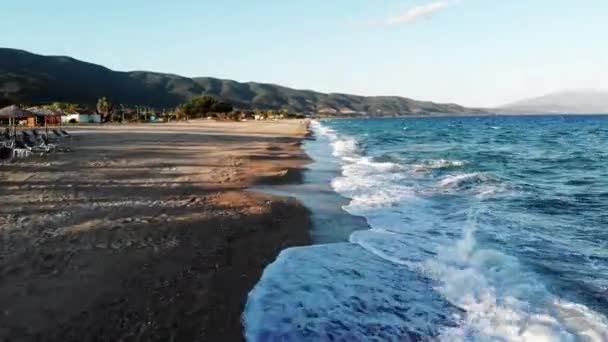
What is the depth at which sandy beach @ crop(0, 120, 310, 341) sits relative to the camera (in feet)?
18.2

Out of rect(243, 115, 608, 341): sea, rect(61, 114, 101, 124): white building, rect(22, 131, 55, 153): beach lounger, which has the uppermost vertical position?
rect(243, 115, 608, 341): sea

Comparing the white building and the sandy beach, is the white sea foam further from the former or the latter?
the white building

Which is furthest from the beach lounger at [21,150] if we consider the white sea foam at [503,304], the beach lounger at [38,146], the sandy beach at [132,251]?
the white sea foam at [503,304]

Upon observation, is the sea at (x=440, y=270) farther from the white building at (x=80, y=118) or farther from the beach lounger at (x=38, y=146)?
the white building at (x=80, y=118)

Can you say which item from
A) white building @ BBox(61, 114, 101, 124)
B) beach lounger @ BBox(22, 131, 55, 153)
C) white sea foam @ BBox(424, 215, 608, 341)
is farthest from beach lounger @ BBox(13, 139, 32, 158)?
white building @ BBox(61, 114, 101, 124)

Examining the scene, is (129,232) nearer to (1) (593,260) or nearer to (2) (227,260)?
(2) (227,260)

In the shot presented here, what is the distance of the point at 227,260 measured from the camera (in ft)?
26.4

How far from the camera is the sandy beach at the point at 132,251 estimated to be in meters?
5.54

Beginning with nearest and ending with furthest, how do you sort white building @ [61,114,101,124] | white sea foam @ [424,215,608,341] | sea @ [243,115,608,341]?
white sea foam @ [424,215,608,341] < sea @ [243,115,608,341] < white building @ [61,114,101,124]

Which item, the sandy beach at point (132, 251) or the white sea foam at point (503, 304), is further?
the white sea foam at point (503, 304)

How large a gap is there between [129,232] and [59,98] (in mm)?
149582

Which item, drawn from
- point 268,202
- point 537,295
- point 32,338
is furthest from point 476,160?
point 32,338

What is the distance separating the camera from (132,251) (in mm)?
8047

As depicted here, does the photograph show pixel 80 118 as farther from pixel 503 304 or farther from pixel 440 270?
pixel 503 304
